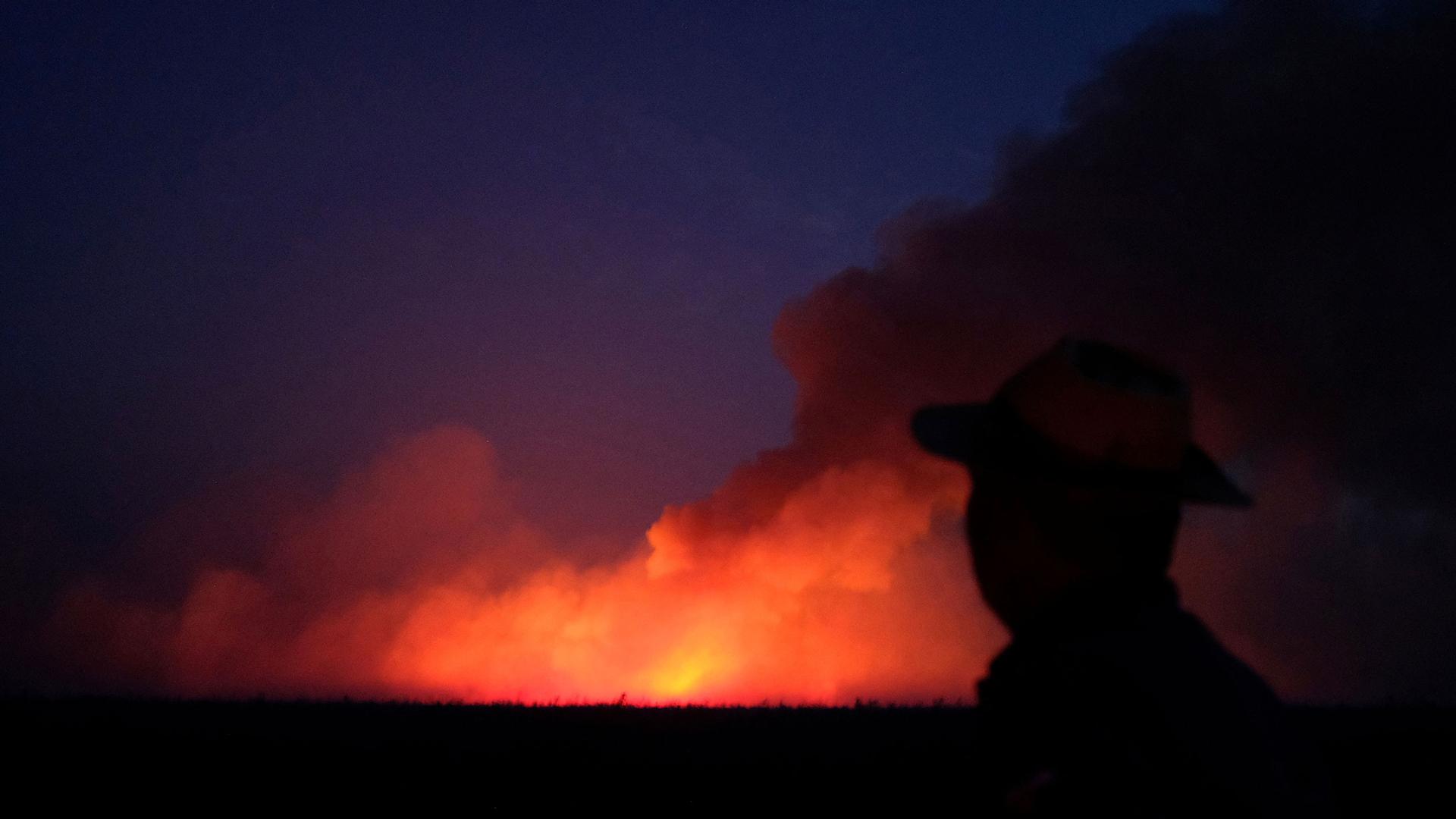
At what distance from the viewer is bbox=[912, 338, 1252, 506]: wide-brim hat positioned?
3119 mm

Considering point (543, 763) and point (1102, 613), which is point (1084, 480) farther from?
point (543, 763)

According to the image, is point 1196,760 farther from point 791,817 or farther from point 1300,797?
point 791,817

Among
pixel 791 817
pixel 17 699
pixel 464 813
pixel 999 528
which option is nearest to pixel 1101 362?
pixel 999 528

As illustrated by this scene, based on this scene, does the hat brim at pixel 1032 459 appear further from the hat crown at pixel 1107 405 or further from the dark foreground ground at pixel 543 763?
the dark foreground ground at pixel 543 763

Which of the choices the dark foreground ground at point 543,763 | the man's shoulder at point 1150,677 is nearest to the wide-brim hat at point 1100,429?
the man's shoulder at point 1150,677

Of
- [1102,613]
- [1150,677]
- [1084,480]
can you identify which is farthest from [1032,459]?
[1150,677]

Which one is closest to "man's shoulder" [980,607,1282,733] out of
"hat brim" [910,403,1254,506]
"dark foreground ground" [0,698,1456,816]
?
"hat brim" [910,403,1254,506]

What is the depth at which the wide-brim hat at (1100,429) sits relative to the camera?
10.2 ft

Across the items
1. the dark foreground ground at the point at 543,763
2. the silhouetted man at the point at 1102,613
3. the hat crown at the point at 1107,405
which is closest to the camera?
the silhouetted man at the point at 1102,613

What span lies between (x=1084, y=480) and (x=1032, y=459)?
173 mm

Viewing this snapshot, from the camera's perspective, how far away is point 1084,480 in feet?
10.2

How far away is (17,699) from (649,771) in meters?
18.2

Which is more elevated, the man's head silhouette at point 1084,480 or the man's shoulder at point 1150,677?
the man's head silhouette at point 1084,480

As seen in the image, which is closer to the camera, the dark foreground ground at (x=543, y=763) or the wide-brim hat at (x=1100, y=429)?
the wide-brim hat at (x=1100, y=429)
